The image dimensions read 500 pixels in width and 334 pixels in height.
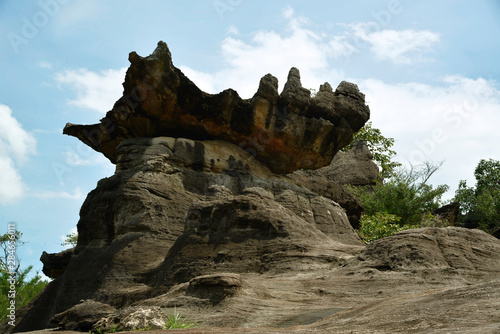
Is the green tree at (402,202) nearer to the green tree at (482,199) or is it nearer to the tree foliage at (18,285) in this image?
the green tree at (482,199)

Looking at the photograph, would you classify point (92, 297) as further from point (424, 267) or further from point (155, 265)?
point (424, 267)

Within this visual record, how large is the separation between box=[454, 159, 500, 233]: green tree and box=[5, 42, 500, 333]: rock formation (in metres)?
14.1

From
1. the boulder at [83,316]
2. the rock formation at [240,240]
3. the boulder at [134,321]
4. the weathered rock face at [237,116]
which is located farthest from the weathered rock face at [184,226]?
the boulder at [134,321]

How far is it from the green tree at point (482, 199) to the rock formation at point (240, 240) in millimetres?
14102

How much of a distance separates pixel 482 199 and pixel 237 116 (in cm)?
2087

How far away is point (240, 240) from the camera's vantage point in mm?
11305

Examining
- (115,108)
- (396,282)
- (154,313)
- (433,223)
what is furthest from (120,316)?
(433,223)

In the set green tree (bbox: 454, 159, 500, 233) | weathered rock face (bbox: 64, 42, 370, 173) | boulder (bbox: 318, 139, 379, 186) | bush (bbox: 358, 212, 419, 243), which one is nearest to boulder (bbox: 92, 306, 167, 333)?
weathered rock face (bbox: 64, 42, 370, 173)

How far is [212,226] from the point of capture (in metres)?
11.7

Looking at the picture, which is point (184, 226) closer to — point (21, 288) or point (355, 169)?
point (355, 169)

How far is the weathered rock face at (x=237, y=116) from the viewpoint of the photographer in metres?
15.0

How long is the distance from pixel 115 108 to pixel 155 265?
5885 mm

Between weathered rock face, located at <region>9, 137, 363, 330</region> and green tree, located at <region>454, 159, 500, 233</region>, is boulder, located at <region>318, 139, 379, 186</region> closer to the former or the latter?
green tree, located at <region>454, 159, 500, 233</region>

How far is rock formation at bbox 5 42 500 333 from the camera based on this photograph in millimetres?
7150
